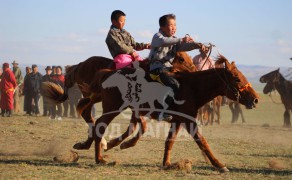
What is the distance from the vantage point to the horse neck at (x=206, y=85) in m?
7.36

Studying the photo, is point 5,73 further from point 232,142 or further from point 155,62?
point 155,62

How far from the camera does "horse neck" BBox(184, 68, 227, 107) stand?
736 cm

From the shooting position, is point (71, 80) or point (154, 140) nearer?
point (71, 80)

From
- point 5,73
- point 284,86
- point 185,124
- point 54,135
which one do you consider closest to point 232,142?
point 54,135

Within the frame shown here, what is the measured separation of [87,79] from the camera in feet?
29.5

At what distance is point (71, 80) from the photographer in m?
9.42

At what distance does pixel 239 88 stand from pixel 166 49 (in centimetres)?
123

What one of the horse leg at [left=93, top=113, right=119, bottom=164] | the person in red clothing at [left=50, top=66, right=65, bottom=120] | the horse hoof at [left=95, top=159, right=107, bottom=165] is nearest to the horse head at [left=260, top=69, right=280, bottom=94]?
the person in red clothing at [left=50, top=66, right=65, bottom=120]

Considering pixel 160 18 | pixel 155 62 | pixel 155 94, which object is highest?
pixel 160 18

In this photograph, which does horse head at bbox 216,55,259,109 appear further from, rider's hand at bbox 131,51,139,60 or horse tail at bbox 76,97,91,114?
horse tail at bbox 76,97,91,114

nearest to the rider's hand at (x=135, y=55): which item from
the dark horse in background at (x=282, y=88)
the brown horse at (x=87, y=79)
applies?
the brown horse at (x=87, y=79)

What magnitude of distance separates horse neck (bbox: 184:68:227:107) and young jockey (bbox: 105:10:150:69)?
4.03 feet

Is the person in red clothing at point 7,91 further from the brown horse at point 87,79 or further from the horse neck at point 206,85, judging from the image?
the horse neck at point 206,85

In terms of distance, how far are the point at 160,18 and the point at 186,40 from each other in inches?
23.3
